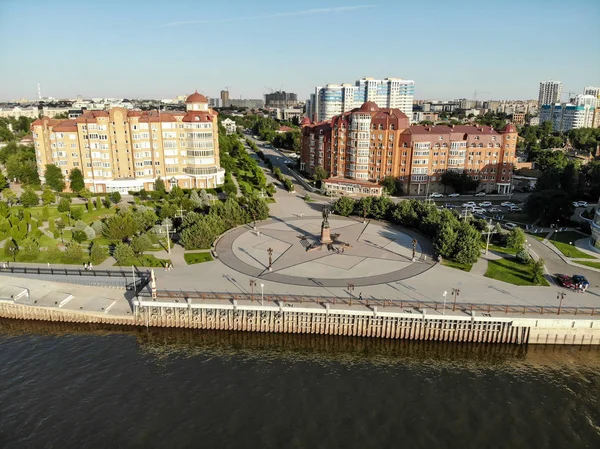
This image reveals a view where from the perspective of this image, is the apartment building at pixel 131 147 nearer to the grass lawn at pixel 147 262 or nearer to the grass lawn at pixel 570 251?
the grass lawn at pixel 147 262

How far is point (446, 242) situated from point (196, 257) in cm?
3536

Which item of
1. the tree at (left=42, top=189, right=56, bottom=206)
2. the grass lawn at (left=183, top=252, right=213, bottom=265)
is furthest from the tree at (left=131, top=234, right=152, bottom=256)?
the tree at (left=42, top=189, right=56, bottom=206)

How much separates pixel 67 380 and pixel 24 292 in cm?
1856

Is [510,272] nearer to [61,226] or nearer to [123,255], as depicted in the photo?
[123,255]

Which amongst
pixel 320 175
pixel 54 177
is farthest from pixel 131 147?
pixel 320 175

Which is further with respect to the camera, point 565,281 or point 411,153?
point 411,153

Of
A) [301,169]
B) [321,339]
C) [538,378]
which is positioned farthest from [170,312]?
[301,169]

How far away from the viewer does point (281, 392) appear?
40.3 m

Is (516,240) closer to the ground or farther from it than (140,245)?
closer to the ground

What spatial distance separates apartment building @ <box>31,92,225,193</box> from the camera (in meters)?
104

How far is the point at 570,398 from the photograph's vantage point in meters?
40.2

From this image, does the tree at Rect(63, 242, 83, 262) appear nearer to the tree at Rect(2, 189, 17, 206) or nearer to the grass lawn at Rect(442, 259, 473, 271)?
the tree at Rect(2, 189, 17, 206)

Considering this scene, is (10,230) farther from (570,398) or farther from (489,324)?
(570,398)

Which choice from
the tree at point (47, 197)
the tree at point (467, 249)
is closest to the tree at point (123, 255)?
the tree at point (47, 197)
